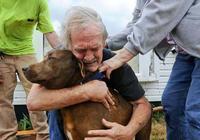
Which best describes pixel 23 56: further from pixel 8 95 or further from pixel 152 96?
pixel 152 96

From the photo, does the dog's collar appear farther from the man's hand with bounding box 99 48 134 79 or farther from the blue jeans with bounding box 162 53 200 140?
the blue jeans with bounding box 162 53 200 140

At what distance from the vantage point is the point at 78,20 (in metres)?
3.21

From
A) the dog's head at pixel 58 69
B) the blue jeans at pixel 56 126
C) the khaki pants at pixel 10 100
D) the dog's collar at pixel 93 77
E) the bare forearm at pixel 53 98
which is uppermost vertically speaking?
the dog's head at pixel 58 69

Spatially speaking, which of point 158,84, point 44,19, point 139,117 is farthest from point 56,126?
point 158,84

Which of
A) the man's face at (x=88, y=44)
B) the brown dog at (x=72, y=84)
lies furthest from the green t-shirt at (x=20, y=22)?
the man's face at (x=88, y=44)

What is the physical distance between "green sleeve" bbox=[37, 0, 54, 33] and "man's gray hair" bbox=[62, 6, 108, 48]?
2.42 m

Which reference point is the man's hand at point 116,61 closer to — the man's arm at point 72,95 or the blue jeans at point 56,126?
the man's arm at point 72,95

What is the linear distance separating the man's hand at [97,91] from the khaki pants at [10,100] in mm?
2460

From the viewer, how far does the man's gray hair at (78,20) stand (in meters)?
3.22

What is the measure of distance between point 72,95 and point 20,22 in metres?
2.46

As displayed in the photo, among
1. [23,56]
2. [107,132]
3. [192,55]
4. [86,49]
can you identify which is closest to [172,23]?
[192,55]

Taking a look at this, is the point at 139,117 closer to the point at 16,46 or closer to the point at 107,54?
the point at 107,54

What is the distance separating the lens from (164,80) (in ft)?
25.6

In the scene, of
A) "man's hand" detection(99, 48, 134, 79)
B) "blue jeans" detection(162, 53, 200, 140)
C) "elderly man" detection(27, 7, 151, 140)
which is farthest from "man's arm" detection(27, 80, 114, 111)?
"blue jeans" detection(162, 53, 200, 140)
